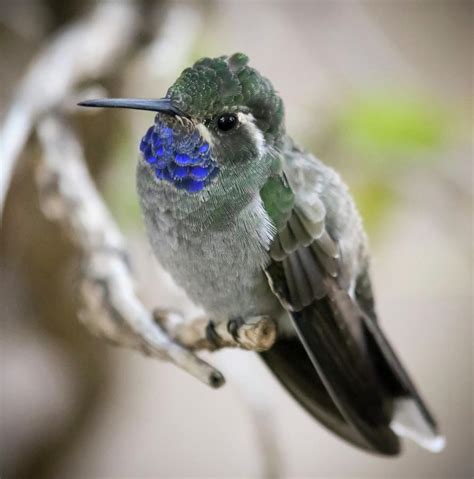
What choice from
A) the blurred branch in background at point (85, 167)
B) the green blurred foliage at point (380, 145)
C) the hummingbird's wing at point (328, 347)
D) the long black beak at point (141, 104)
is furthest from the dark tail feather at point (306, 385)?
the green blurred foliage at point (380, 145)

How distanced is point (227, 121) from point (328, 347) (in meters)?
0.46

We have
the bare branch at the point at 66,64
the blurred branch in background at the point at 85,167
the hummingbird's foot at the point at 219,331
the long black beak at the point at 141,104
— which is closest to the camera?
the long black beak at the point at 141,104

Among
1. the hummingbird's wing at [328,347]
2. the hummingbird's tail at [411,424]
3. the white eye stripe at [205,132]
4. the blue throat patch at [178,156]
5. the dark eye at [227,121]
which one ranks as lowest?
the hummingbird's tail at [411,424]

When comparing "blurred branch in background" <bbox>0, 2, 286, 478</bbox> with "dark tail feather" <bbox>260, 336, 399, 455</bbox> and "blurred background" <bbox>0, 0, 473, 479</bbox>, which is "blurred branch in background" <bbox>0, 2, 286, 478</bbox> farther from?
"dark tail feather" <bbox>260, 336, 399, 455</bbox>

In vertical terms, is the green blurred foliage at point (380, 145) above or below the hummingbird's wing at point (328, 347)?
above

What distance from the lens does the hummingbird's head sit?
0.89 metres

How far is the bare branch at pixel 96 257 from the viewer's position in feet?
3.98

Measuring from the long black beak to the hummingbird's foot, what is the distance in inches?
14.9

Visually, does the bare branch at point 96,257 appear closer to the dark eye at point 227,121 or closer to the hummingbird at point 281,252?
the hummingbird at point 281,252

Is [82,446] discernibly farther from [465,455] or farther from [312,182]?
[465,455]

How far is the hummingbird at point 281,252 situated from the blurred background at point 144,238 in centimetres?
37

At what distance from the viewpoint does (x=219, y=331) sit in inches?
46.3

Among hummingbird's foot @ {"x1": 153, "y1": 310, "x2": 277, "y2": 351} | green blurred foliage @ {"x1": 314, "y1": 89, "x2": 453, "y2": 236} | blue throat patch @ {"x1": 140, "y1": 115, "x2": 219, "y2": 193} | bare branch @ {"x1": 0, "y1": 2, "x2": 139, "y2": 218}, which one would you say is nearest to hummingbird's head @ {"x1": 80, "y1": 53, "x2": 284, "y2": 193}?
blue throat patch @ {"x1": 140, "y1": 115, "x2": 219, "y2": 193}

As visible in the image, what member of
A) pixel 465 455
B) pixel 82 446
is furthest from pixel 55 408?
pixel 465 455
